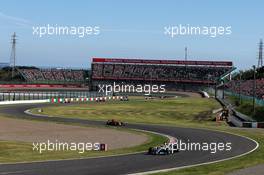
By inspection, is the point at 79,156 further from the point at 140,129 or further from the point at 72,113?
the point at 72,113

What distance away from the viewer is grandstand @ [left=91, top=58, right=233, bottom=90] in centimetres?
18388

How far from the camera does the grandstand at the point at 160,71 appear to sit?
183875 mm

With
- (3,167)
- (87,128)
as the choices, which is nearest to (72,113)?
(87,128)

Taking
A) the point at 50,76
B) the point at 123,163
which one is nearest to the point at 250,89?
the point at 123,163

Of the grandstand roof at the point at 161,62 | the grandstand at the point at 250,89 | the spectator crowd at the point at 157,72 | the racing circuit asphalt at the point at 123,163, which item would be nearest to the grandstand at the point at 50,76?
the spectator crowd at the point at 157,72

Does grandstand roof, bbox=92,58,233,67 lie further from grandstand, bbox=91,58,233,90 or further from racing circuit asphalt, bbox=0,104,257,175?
racing circuit asphalt, bbox=0,104,257,175

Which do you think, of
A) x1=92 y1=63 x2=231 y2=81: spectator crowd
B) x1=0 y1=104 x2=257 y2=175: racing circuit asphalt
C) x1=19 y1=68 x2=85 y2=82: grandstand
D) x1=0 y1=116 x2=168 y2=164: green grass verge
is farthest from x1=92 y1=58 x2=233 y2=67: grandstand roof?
x1=0 y1=116 x2=168 y2=164: green grass verge

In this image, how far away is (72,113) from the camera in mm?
80625

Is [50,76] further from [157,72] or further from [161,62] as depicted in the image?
[161,62]

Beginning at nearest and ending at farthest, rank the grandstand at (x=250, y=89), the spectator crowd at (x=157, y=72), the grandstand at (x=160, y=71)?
the grandstand at (x=250, y=89) < the grandstand at (x=160, y=71) < the spectator crowd at (x=157, y=72)

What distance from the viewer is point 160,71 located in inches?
7421

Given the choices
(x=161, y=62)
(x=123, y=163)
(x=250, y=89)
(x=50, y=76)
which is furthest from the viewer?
(x=50, y=76)

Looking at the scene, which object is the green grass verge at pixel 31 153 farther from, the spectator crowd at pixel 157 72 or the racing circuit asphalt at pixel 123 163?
the spectator crowd at pixel 157 72

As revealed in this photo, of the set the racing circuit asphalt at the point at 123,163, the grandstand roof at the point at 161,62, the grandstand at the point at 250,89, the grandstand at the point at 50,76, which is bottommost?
the racing circuit asphalt at the point at 123,163
